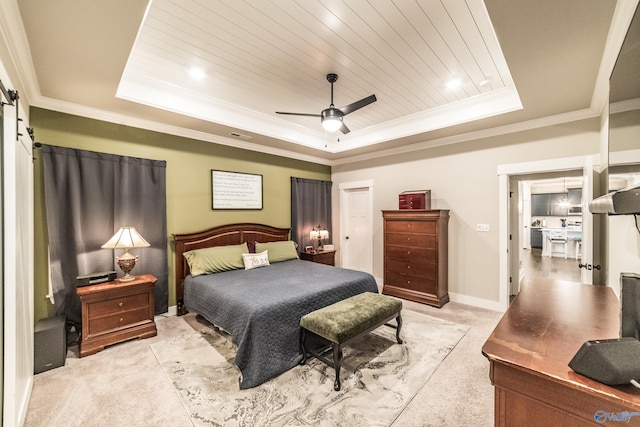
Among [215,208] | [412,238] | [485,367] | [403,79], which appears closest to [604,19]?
[403,79]

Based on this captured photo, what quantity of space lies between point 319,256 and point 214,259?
2056 mm

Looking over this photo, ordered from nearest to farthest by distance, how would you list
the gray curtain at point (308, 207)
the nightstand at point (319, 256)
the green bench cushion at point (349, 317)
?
1. the green bench cushion at point (349, 317)
2. the nightstand at point (319, 256)
3. the gray curtain at point (308, 207)

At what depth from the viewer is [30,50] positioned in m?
2.04

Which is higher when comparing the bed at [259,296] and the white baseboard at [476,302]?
the bed at [259,296]

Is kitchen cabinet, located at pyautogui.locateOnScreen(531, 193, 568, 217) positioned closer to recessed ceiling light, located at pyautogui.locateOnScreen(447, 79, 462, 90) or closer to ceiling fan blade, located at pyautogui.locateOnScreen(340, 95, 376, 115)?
recessed ceiling light, located at pyautogui.locateOnScreen(447, 79, 462, 90)

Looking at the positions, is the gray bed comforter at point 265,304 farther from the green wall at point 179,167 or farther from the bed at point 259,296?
the green wall at point 179,167

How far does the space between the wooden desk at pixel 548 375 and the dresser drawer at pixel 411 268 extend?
8.20 ft

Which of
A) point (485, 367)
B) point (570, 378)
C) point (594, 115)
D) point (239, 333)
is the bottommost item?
point (485, 367)

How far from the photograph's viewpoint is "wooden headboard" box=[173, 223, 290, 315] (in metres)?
3.78

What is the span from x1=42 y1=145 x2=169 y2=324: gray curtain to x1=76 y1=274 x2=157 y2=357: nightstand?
0.35m

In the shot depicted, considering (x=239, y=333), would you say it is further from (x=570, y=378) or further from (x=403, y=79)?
(x=403, y=79)

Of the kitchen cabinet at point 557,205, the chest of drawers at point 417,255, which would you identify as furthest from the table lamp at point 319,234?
the kitchen cabinet at point 557,205

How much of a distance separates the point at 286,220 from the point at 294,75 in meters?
2.86

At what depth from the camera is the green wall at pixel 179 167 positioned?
290 centimetres
